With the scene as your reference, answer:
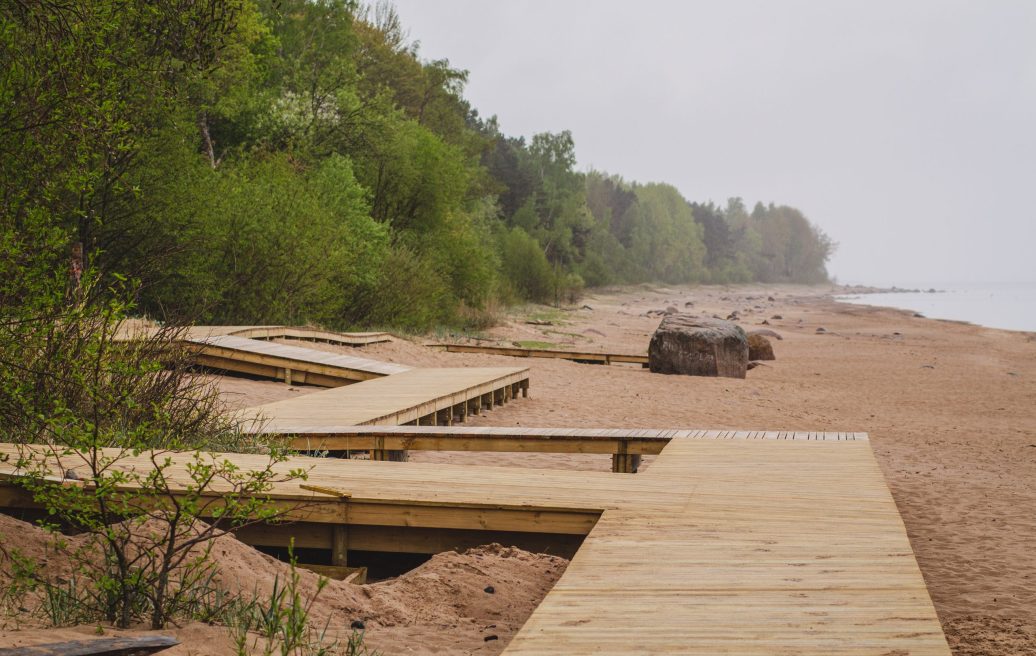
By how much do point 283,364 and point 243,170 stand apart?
7.97m

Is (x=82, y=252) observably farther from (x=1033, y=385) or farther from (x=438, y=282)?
(x=1033, y=385)

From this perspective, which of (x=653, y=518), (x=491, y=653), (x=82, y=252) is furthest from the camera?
Answer: (x=82, y=252)

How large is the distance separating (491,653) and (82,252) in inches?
551

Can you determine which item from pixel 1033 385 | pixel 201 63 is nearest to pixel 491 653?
pixel 201 63

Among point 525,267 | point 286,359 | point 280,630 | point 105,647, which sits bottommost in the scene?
point 280,630

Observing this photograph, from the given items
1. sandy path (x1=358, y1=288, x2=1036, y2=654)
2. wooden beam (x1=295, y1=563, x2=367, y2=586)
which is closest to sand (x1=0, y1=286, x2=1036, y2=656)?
sandy path (x1=358, y1=288, x2=1036, y2=654)

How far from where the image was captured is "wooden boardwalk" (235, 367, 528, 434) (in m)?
9.59

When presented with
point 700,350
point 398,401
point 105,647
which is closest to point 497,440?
point 398,401

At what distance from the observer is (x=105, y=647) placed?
349 centimetres

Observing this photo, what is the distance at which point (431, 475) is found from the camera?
22.2 feet

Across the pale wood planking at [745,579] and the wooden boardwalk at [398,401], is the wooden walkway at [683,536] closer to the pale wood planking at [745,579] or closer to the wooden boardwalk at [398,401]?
the pale wood planking at [745,579]

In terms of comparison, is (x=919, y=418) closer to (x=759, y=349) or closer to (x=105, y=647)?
(x=759, y=349)

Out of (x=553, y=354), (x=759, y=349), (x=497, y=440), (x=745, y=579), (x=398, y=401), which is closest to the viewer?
(x=745, y=579)

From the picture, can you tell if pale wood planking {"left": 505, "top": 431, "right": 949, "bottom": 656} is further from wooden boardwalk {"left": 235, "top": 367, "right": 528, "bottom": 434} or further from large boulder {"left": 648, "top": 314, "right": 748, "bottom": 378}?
large boulder {"left": 648, "top": 314, "right": 748, "bottom": 378}
